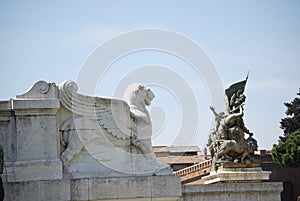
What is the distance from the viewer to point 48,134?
666 inches

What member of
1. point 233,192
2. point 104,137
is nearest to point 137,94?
→ point 104,137

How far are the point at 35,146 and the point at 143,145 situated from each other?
2.64 meters

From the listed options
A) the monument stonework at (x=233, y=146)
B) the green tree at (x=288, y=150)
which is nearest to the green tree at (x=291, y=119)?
the green tree at (x=288, y=150)

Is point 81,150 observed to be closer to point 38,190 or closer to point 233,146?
point 38,190

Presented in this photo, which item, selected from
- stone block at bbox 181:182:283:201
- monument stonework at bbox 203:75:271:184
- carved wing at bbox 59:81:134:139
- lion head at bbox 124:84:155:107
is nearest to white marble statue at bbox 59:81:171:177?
carved wing at bbox 59:81:134:139

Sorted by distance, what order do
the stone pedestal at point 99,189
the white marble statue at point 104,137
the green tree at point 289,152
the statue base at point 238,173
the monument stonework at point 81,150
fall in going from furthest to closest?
the green tree at point 289,152
the statue base at point 238,173
the white marble statue at point 104,137
the monument stonework at point 81,150
the stone pedestal at point 99,189

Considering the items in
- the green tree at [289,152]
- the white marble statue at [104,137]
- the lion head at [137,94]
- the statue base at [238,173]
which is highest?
the green tree at [289,152]

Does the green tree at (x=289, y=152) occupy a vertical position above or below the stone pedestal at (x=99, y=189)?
above

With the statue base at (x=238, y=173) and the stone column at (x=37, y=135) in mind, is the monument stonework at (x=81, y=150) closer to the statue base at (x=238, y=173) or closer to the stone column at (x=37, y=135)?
the stone column at (x=37, y=135)

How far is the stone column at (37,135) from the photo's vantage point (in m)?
16.7

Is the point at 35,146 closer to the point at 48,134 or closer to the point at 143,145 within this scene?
the point at 48,134

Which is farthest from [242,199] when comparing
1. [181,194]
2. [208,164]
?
[208,164]

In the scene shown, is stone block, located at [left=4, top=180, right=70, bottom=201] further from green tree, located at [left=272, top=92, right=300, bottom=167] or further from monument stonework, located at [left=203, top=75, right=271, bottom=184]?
green tree, located at [left=272, top=92, right=300, bottom=167]

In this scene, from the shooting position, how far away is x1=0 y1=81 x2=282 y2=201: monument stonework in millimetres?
16625
